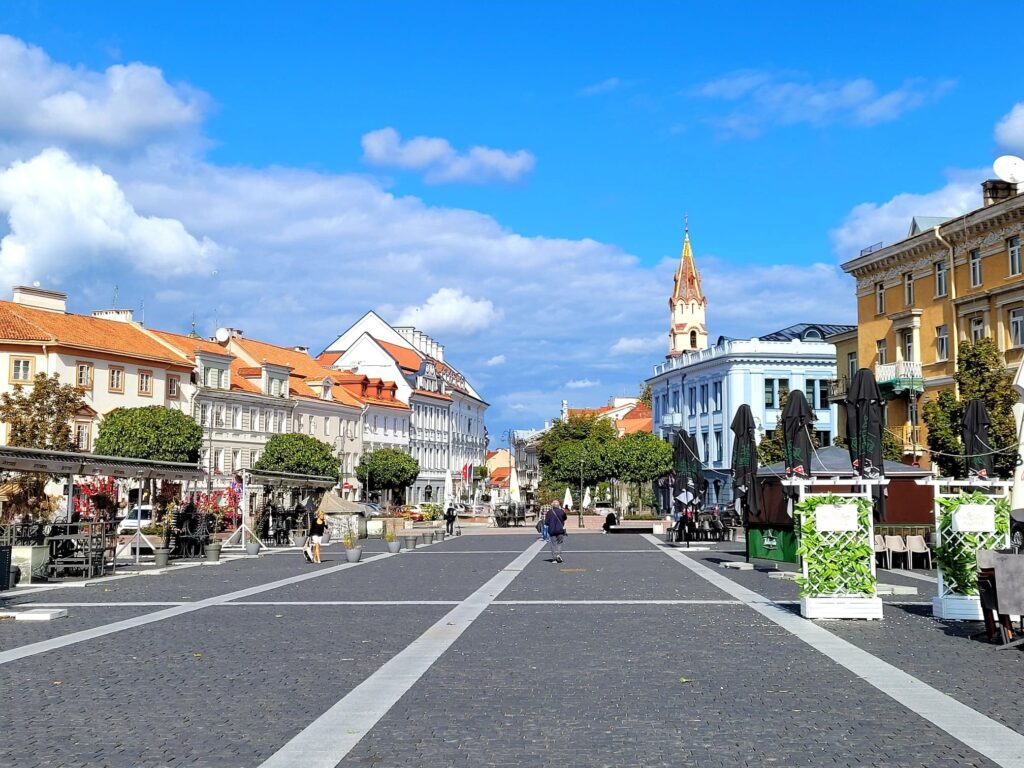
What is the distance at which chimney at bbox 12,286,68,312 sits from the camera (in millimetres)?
59719

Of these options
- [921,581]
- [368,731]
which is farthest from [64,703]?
[921,581]

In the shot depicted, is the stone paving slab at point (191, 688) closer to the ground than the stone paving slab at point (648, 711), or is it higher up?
closer to the ground

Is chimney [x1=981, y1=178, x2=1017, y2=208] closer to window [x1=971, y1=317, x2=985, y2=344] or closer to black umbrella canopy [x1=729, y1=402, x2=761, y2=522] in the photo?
window [x1=971, y1=317, x2=985, y2=344]

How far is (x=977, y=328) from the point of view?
41625 millimetres

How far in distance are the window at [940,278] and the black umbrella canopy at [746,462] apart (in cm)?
1896

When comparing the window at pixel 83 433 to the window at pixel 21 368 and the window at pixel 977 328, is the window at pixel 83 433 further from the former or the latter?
the window at pixel 977 328

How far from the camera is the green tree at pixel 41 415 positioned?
40344 mm

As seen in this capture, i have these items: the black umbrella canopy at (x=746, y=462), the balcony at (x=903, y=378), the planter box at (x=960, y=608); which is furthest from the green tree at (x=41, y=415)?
the planter box at (x=960, y=608)

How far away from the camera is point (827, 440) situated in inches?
3024

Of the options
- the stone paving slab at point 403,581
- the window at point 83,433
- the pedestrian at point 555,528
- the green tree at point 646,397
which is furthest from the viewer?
the green tree at point 646,397

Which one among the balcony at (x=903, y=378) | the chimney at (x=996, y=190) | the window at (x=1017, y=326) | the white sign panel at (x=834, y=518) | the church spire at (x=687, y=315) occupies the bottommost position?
the white sign panel at (x=834, y=518)

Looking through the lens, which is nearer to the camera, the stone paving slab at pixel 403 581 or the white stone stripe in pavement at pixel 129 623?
the white stone stripe in pavement at pixel 129 623

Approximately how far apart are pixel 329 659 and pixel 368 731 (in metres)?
3.51

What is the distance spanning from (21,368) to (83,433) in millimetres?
4387
